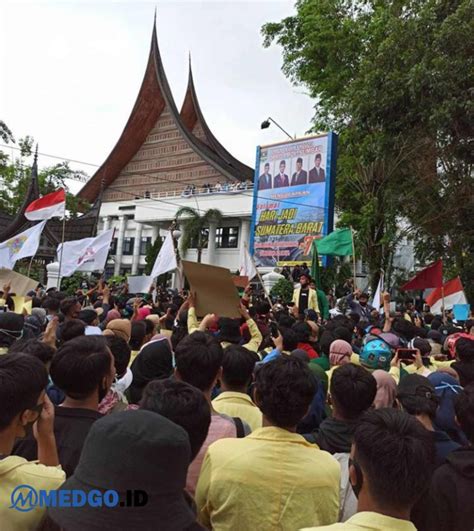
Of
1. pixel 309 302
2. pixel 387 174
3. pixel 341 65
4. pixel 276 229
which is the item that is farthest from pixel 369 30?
pixel 309 302

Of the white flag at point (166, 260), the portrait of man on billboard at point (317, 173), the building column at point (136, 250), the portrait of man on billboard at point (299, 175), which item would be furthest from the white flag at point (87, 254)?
the building column at point (136, 250)

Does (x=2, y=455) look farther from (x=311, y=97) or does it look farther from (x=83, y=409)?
(x=311, y=97)

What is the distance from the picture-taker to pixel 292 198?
19.3m

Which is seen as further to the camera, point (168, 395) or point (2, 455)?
point (168, 395)

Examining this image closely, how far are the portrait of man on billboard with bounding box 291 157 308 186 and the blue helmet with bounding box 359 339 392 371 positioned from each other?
15316 mm

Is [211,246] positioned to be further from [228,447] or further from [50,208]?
[228,447]

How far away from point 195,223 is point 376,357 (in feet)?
91.2

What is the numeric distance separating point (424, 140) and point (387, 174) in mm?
1866

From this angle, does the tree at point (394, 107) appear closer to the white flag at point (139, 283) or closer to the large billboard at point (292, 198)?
the large billboard at point (292, 198)

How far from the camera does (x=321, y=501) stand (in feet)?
5.69

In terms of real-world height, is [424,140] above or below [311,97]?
below

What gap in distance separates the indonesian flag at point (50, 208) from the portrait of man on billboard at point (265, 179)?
1184 centimetres

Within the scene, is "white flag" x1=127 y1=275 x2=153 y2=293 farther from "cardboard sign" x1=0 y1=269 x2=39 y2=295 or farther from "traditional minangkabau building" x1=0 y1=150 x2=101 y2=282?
"traditional minangkabau building" x1=0 y1=150 x2=101 y2=282

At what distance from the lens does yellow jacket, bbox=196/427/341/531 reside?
1.70 meters
